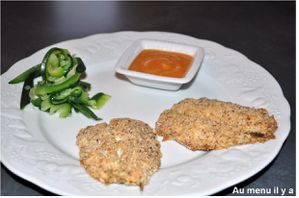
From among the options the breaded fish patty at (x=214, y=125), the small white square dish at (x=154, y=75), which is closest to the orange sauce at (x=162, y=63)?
the small white square dish at (x=154, y=75)

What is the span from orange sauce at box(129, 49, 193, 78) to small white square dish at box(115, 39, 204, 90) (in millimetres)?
36

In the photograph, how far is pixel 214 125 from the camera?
9.67 ft

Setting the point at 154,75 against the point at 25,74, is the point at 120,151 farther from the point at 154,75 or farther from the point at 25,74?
the point at 25,74

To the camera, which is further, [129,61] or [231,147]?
[129,61]

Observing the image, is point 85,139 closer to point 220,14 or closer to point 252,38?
point 252,38

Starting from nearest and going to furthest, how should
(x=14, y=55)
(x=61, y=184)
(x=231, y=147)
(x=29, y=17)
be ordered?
(x=61, y=184) < (x=231, y=147) < (x=14, y=55) < (x=29, y=17)

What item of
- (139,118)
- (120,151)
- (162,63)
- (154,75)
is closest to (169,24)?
(162,63)

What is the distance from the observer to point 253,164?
8.89ft

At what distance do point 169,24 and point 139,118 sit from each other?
1654mm

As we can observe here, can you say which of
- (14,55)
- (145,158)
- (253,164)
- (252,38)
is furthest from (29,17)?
(253,164)

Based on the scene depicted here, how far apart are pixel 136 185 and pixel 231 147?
0.61m

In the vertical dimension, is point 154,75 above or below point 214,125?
above

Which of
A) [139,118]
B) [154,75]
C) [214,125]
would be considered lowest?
[139,118]

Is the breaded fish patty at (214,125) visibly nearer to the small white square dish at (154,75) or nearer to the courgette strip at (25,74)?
the small white square dish at (154,75)
